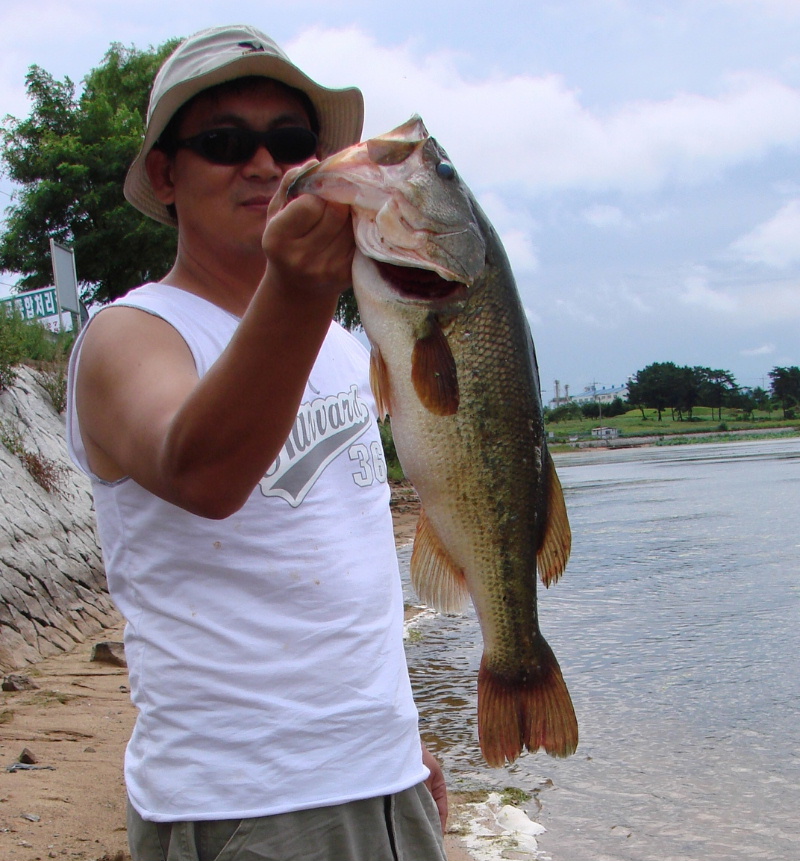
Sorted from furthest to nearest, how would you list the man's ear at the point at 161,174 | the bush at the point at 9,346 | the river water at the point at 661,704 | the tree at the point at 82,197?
the tree at the point at 82,197, the bush at the point at 9,346, the river water at the point at 661,704, the man's ear at the point at 161,174

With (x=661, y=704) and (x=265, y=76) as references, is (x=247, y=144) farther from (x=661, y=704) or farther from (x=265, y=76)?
(x=661, y=704)

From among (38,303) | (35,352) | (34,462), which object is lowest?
(34,462)

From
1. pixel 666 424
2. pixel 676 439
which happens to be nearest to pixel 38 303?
pixel 676 439

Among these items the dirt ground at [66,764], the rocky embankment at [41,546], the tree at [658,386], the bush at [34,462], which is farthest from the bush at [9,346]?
the tree at [658,386]

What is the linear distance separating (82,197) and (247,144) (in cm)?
2522

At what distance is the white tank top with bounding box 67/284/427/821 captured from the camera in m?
1.67

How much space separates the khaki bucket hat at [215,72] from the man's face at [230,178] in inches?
1.7

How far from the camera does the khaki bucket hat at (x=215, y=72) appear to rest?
6.24 feet

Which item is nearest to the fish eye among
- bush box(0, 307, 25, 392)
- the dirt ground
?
the dirt ground

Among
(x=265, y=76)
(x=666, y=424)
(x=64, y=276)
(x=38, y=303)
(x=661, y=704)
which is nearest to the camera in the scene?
(x=265, y=76)

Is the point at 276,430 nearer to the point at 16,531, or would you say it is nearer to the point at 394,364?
the point at 394,364

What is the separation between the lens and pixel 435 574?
6.10ft

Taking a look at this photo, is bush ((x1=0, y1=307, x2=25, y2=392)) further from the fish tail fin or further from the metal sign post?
the fish tail fin

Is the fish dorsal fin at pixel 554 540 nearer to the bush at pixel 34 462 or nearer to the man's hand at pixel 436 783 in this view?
the man's hand at pixel 436 783
